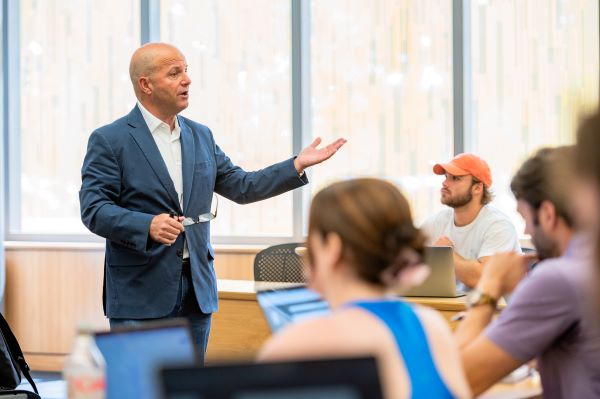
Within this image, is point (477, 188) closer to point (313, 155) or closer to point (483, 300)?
point (313, 155)

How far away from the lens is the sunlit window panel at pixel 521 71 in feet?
17.7

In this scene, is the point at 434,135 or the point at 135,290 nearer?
the point at 135,290

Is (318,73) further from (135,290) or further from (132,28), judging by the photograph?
(135,290)

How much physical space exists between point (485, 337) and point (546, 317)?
0.14 meters

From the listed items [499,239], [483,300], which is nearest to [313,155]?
[499,239]

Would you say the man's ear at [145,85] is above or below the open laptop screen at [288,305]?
above

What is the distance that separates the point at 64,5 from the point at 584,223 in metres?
6.15

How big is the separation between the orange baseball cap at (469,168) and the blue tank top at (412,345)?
10.2ft

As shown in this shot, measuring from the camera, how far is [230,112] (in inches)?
246

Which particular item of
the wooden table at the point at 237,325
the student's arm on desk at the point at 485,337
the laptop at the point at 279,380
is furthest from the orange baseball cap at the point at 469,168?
the laptop at the point at 279,380

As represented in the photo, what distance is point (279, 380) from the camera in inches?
38.8

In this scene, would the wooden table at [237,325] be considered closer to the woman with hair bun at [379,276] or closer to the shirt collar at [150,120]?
the shirt collar at [150,120]

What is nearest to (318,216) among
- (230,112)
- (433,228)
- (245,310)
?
(245,310)

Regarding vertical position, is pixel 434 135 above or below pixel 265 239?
above
